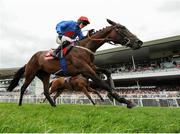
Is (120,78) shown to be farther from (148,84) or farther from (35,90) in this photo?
(35,90)

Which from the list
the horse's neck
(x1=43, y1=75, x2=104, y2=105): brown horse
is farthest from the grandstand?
the horse's neck

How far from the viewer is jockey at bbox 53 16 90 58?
644 centimetres

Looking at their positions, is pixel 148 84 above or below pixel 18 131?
above

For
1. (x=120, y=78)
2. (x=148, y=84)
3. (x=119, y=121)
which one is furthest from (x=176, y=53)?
(x=119, y=121)

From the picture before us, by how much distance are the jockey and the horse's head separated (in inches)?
29.8

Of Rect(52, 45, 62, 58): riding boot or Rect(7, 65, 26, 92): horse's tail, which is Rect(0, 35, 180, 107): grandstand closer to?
Rect(7, 65, 26, 92): horse's tail

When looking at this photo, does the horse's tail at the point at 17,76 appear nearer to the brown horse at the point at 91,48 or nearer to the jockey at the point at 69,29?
the brown horse at the point at 91,48

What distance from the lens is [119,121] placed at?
3398 millimetres

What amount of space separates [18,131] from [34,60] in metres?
5.29

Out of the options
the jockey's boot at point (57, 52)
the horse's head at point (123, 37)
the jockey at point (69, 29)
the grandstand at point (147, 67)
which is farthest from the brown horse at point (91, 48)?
the grandstand at point (147, 67)

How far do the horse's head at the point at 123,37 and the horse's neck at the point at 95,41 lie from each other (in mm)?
148

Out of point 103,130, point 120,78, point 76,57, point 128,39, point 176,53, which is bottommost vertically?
point 103,130

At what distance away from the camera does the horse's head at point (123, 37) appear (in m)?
5.84

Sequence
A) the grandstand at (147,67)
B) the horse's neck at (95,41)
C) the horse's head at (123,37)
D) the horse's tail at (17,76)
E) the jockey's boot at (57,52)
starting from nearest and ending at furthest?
the horse's head at (123,37) < the horse's neck at (95,41) < the jockey's boot at (57,52) < the horse's tail at (17,76) < the grandstand at (147,67)
